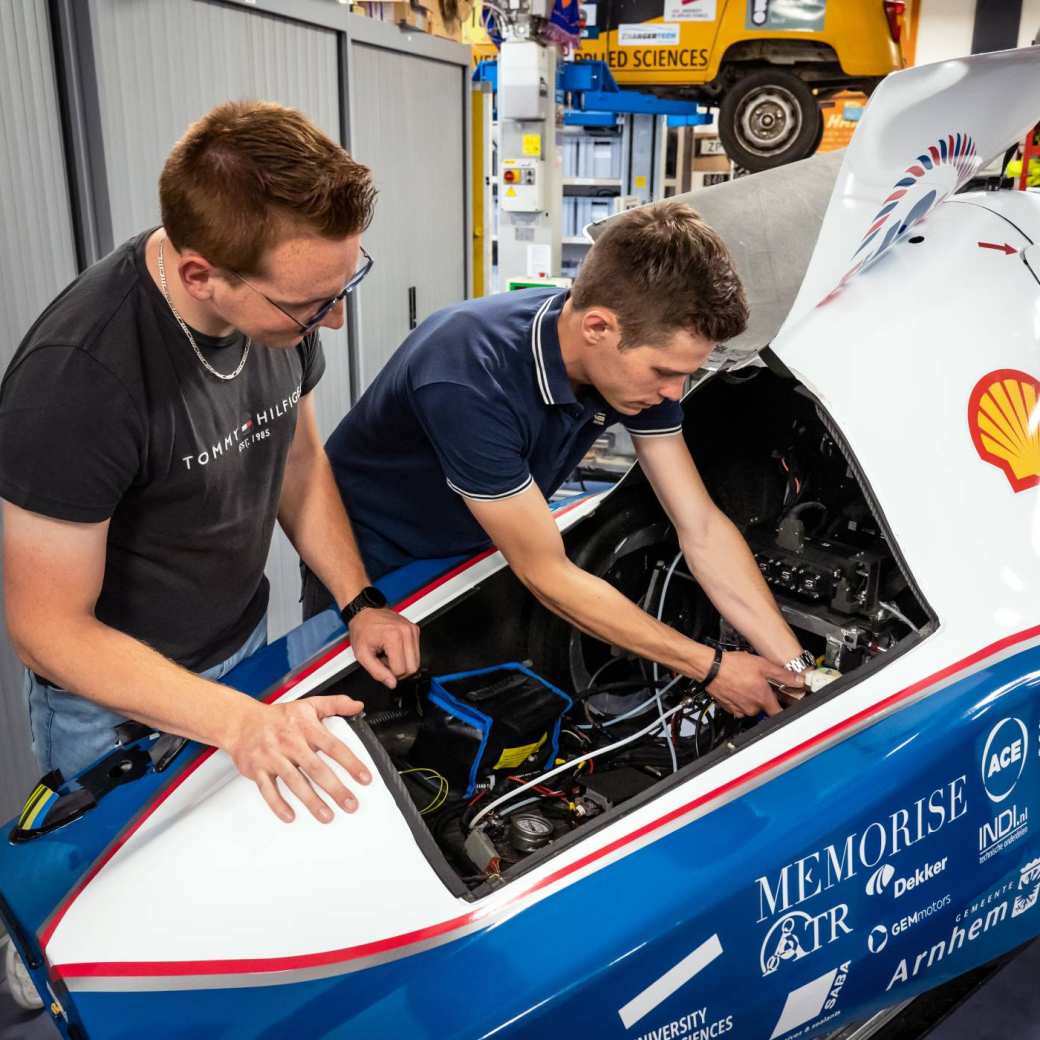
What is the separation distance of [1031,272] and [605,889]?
154cm

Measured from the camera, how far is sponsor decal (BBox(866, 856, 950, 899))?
4.72 feet

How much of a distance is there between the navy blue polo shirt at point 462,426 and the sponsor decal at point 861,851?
0.76m

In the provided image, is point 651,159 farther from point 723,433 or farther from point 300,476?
point 300,476

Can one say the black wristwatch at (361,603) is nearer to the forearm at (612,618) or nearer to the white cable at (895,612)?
the forearm at (612,618)

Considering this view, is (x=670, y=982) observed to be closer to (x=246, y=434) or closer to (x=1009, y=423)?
(x=246, y=434)

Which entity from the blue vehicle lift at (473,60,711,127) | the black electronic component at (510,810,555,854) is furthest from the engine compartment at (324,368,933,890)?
the blue vehicle lift at (473,60,711,127)

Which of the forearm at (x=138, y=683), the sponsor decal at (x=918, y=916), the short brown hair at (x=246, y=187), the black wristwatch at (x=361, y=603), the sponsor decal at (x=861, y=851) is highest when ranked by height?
the short brown hair at (x=246, y=187)

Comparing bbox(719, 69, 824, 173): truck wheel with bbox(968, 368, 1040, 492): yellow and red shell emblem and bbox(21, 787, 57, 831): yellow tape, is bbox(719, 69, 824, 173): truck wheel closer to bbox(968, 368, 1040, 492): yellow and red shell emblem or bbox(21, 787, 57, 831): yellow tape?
bbox(968, 368, 1040, 492): yellow and red shell emblem

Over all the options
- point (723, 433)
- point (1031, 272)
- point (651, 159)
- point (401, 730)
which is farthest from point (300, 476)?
point (651, 159)

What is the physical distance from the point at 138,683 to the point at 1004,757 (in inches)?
50.1

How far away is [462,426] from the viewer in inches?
68.4

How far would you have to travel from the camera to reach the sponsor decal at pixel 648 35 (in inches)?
289

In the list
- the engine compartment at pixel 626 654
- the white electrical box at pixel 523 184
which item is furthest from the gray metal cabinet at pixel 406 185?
the engine compartment at pixel 626 654

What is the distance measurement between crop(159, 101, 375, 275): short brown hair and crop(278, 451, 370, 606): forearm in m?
0.74
